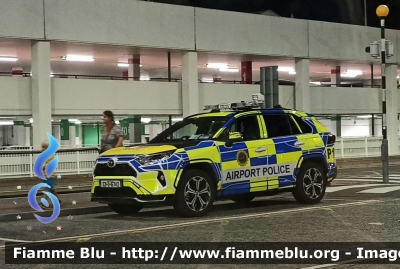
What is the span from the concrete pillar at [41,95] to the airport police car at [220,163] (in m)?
13.6

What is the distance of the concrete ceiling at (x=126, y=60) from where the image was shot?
28438mm

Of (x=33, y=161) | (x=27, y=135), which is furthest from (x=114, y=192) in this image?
(x=27, y=135)

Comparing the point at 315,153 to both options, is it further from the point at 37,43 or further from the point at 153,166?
the point at 37,43

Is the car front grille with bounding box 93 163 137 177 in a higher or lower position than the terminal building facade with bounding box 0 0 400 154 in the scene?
lower

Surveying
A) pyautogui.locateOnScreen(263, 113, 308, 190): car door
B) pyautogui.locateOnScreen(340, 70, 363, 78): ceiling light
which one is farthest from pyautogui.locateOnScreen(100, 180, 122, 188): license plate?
pyautogui.locateOnScreen(340, 70, 363, 78): ceiling light

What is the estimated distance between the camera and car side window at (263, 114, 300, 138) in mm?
13258

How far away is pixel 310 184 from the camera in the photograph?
1372cm

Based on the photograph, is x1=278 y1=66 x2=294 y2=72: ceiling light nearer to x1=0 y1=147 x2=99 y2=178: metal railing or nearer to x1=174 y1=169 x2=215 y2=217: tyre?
x1=0 y1=147 x2=99 y2=178: metal railing

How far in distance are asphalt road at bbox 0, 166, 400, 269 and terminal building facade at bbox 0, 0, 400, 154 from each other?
13901mm

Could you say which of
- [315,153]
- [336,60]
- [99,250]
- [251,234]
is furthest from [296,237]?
[336,60]

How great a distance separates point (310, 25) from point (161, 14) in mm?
8992

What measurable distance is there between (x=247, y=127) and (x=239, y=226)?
2831 millimetres

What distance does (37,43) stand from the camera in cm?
2597

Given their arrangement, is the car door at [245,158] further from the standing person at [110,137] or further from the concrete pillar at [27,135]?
the concrete pillar at [27,135]
